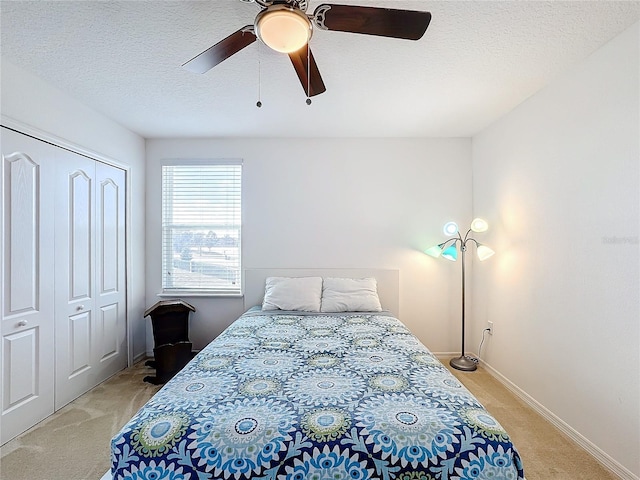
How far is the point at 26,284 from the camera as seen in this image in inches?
93.4

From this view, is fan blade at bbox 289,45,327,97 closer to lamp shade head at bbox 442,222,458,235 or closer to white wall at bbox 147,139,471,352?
white wall at bbox 147,139,471,352

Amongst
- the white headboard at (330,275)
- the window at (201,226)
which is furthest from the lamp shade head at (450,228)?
the window at (201,226)

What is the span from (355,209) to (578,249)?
A: 2.08m

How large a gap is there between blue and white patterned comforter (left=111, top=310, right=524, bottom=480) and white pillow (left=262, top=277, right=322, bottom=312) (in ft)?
4.84

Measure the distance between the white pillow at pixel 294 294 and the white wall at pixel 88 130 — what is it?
1458 mm

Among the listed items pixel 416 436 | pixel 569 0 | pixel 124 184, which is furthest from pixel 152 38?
pixel 416 436

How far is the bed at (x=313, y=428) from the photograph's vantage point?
4.21ft

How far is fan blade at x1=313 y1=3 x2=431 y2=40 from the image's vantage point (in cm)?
134

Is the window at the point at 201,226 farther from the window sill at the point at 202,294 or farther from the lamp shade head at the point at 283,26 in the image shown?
the lamp shade head at the point at 283,26

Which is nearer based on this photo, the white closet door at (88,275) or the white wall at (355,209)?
the white closet door at (88,275)

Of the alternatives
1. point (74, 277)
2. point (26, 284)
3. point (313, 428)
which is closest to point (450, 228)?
point (313, 428)

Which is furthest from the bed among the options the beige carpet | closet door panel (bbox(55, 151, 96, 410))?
closet door panel (bbox(55, 151, 96, 410))

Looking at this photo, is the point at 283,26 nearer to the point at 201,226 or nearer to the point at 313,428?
the point at 313,428

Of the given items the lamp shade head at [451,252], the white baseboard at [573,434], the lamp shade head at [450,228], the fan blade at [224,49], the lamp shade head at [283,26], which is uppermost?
the fan blade at [224,49]
